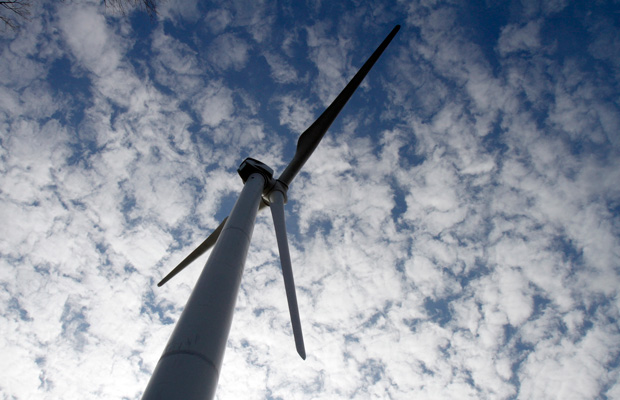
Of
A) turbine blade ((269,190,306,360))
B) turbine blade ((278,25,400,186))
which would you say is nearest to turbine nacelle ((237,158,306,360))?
turbine blade ((269,190,306,360))

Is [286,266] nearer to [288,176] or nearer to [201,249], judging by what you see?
[288,176]

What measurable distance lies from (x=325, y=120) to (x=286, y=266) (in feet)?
28.0

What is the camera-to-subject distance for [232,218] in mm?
10617

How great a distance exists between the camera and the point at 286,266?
12047mm

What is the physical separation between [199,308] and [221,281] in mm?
871

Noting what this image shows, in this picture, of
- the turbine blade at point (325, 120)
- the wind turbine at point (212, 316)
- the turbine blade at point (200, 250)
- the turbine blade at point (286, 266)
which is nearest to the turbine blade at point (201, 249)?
the turbine blade at point (200, 250)

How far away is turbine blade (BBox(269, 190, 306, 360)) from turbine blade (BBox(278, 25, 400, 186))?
268 cm

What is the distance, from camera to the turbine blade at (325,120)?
17469 millimetres

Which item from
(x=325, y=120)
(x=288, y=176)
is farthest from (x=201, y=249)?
(x=325, y=120)

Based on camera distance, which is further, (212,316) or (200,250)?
(200,250)

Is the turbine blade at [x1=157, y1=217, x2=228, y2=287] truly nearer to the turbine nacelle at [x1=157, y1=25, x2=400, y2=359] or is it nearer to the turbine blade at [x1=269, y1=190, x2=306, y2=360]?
the turbine nacelle at [x1=157, y1=25, x2=400, y2=359]

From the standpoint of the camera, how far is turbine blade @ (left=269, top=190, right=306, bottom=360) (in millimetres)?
10203

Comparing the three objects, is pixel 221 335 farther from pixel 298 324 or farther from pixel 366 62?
pixel 366 62

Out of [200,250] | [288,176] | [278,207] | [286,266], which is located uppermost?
[288,176]
